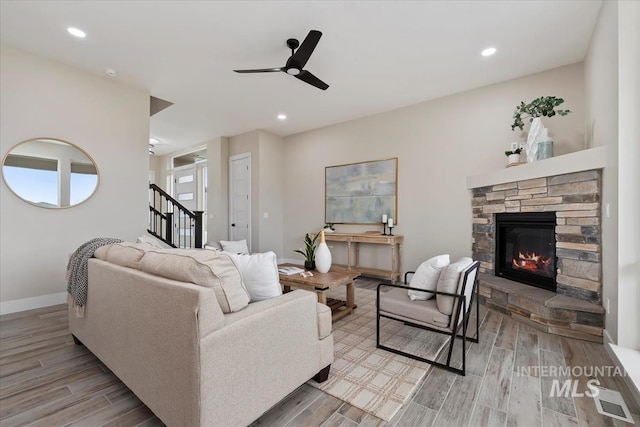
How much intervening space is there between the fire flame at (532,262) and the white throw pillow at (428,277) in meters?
1.65

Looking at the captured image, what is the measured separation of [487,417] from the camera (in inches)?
61.4

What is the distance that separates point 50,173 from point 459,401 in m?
4.81

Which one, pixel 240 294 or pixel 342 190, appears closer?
pixel 240 294

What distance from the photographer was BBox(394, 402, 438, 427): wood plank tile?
1519mm

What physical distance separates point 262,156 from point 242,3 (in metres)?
3.74

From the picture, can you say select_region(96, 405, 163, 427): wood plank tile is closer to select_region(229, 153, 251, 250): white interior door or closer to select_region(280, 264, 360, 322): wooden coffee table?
select_region(280, 264, 360, 322): wooden coffee table

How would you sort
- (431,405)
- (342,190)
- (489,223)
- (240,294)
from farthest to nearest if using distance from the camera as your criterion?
1. (342,190)
2. (489,223)
3. (431,405)
4. (240,294)

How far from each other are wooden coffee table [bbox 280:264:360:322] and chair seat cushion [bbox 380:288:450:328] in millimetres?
572

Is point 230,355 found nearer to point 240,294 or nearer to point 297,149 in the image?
point 240,294

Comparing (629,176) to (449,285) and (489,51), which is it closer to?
(449,285)

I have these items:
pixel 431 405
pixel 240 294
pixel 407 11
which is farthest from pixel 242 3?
pixel 431 405

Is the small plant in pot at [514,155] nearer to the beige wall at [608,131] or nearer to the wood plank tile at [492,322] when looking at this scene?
the beige wall at [608,131]

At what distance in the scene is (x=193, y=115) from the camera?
5238 millimetres

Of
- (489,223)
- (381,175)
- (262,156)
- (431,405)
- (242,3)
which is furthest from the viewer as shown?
(262,156)
